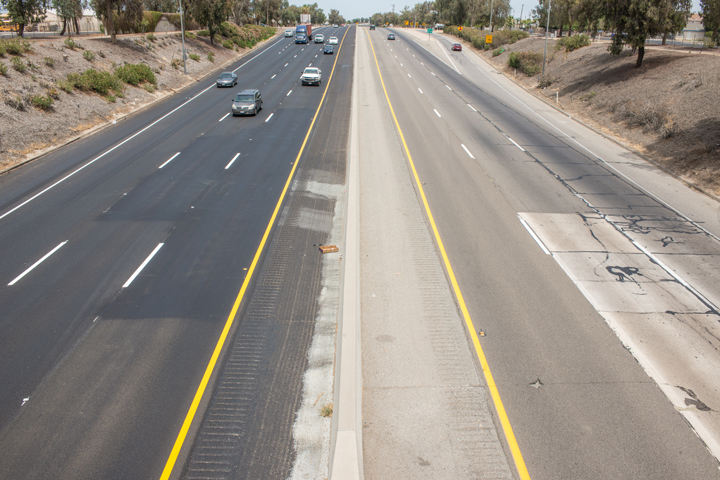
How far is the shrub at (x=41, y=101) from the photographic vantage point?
85.2 feet

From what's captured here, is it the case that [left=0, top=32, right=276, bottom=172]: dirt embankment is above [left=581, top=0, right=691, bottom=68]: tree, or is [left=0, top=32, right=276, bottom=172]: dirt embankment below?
below

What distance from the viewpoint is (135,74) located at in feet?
123

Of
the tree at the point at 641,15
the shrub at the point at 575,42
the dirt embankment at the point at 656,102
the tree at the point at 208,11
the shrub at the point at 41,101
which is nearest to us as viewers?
the dirt embankment at the point at 656,102

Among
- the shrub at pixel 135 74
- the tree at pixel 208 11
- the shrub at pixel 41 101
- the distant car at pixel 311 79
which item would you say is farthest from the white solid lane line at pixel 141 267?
the tree at pixel 208 11

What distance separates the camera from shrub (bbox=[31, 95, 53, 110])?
25981 mm

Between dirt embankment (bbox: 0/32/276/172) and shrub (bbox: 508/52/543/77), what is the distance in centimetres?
3373

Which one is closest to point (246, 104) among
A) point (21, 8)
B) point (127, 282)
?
point (127, 282)

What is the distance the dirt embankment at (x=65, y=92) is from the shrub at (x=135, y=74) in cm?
74

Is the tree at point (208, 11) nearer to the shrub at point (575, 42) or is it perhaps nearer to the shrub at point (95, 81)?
the shrub at point (95, 81)

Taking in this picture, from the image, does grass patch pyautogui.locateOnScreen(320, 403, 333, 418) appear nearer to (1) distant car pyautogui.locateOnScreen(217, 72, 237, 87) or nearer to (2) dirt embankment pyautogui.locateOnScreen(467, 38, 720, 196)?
(2) dirt embankment pyautogui.locateOnScreen(467, 38, 720, 196)

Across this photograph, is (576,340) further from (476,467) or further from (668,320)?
(476,467)

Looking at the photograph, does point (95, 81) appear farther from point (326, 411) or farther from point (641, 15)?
point (641, 15)

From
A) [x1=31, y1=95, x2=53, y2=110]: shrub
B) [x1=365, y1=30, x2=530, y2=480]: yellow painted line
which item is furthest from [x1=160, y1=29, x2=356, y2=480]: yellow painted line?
[x1=31, y1=95, x2=53, y2=110]: shrub

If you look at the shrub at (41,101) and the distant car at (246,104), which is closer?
the shrub at (41,101)
